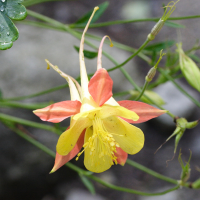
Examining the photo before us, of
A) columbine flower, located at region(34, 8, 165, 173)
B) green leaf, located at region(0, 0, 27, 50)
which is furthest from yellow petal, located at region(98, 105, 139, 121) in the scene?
green leaf, located at region(0, 0, 27, 50)

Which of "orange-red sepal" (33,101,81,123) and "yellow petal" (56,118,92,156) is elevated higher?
"orange-red sepal" (33,101,81,123)

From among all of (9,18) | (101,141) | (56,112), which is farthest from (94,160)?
(9,18)

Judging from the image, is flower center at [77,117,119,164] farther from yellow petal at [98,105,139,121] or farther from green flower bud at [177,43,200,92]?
green flower bud at [177,43,200,92]

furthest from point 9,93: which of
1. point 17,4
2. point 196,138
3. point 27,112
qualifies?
point 196,138

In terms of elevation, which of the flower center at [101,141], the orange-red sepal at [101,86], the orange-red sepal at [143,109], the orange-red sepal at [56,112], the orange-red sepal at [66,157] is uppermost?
the orange-red sepal at [101,86]

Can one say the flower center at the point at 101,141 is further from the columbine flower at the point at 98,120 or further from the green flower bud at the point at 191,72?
the green flower bud at the point at 191,72

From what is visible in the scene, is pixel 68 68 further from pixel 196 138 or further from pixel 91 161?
pixel 91 161

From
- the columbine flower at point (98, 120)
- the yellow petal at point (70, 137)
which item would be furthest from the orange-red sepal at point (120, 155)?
the yellow petal at point (70, 137)
